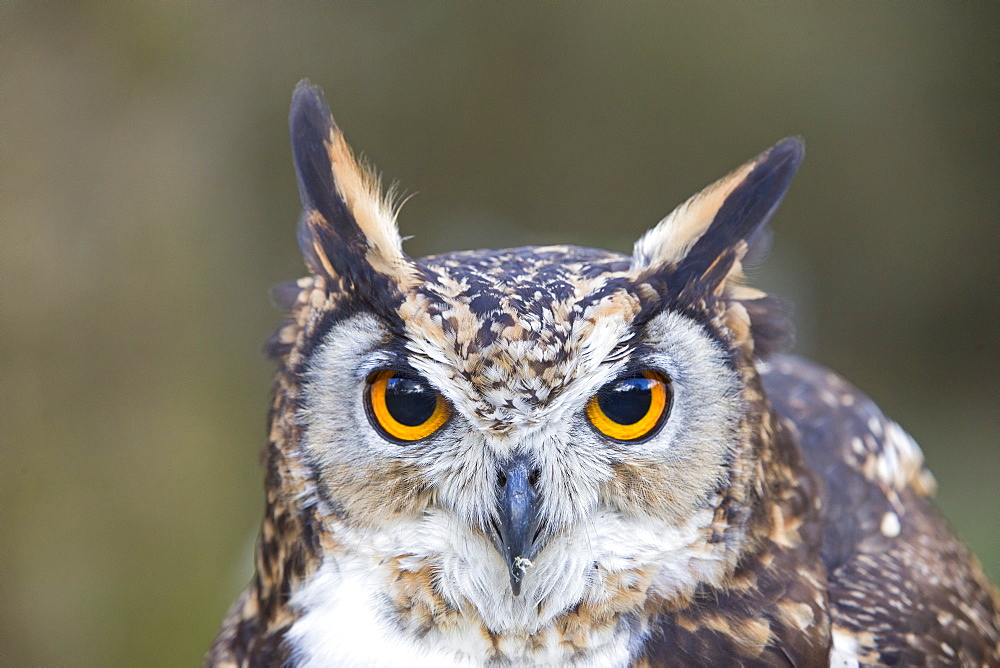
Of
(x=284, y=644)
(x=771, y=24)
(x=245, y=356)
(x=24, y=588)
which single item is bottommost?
(x=24, y=588)

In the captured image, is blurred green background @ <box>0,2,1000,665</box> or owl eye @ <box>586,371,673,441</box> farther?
blurred green background @ <box>0,2,1000,665</box>

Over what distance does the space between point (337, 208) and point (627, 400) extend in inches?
21.4

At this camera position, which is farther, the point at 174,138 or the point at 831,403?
the point at 174,138

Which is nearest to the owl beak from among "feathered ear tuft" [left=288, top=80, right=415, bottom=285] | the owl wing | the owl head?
the owl head

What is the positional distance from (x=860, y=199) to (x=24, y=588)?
544 cm

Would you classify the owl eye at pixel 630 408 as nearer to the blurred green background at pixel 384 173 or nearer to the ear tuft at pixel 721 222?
the ear tuft at pixel 721 222

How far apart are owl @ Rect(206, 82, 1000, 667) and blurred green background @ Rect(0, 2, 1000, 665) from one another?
196cm

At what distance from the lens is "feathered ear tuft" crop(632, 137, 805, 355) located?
1.27 meters

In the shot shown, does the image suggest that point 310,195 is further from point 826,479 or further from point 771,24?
point 771,24

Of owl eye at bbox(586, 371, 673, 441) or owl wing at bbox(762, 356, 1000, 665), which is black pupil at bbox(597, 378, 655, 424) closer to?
owl eye at bbox(586, 371, 673, 441)

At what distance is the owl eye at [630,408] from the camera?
1181 millimetres

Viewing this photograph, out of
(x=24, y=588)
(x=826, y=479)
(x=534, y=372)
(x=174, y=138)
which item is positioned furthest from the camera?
(x=174, y=138)

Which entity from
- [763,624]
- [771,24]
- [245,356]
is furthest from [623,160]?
[763,624]

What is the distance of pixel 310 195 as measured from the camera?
1348mm
